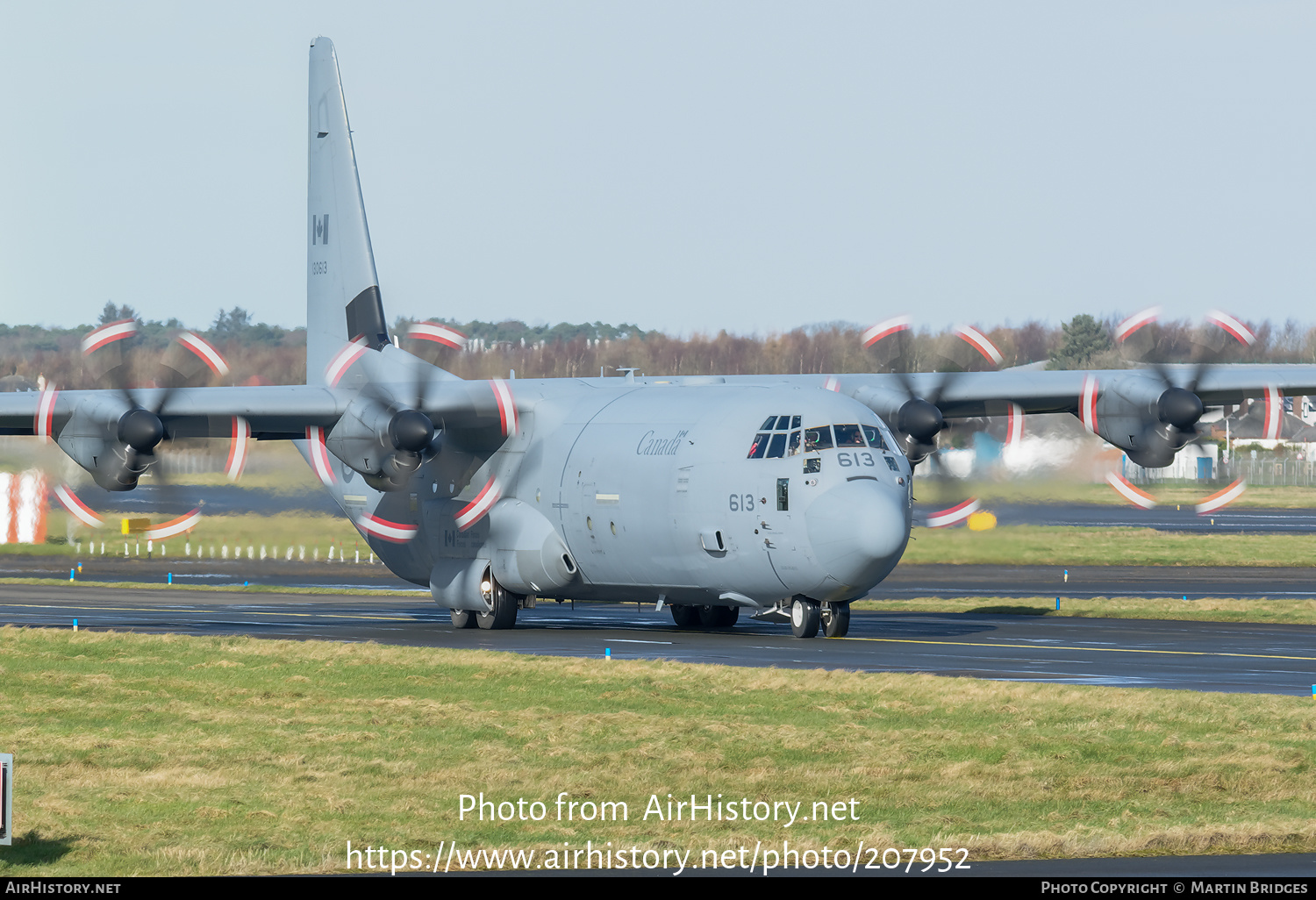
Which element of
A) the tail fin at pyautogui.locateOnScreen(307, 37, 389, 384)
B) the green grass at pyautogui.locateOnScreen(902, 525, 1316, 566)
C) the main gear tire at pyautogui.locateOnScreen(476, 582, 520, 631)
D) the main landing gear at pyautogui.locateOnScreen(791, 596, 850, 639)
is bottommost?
the green grass at pyautogui.locateOnScreen(902, 525, 1316, 566)

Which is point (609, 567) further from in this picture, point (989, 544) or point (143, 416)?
point (989, 544)

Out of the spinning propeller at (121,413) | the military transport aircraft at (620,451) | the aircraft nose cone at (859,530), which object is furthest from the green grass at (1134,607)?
the spinning propeller at (121,413)

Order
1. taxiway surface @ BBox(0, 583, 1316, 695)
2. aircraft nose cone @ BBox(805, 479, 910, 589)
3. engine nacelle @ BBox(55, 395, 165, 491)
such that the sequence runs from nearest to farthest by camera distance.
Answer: taxiway surface @ BBox(0, 583, 1316, 695) → aircraft nose cone @ BBox(805, 479, 910, 589) → engine nacelle @ BBox(55, 395, 165, 491)

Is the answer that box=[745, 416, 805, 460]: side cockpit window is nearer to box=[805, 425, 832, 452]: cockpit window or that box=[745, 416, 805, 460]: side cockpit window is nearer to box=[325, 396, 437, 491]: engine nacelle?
box=[805, 425, 832, 452]: cockpit window

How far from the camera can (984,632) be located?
30.8 metres

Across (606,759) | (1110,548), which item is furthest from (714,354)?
(606,759)

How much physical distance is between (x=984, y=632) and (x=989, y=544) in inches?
552

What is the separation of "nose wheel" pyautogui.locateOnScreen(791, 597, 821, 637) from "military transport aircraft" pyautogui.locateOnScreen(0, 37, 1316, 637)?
3 centimetres

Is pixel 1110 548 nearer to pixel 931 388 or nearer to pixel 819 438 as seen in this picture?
pixel 931 388

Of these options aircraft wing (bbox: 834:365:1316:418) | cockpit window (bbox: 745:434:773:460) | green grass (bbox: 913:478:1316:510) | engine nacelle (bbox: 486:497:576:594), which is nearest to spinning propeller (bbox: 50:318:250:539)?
engine nacelle (bbox: 486:497:576:594)

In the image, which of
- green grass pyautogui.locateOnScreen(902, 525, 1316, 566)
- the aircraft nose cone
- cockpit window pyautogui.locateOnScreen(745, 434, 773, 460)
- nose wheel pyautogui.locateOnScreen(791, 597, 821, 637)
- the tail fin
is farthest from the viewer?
green grass pyautogui.locateOnScreen(902, 525, 1316, 566)

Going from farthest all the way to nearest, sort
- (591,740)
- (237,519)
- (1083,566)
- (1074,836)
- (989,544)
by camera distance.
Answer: (1083,566) < (989,544) < (237,519) < (591,740) < (1074,836)

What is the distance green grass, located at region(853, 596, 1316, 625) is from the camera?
3403cm
